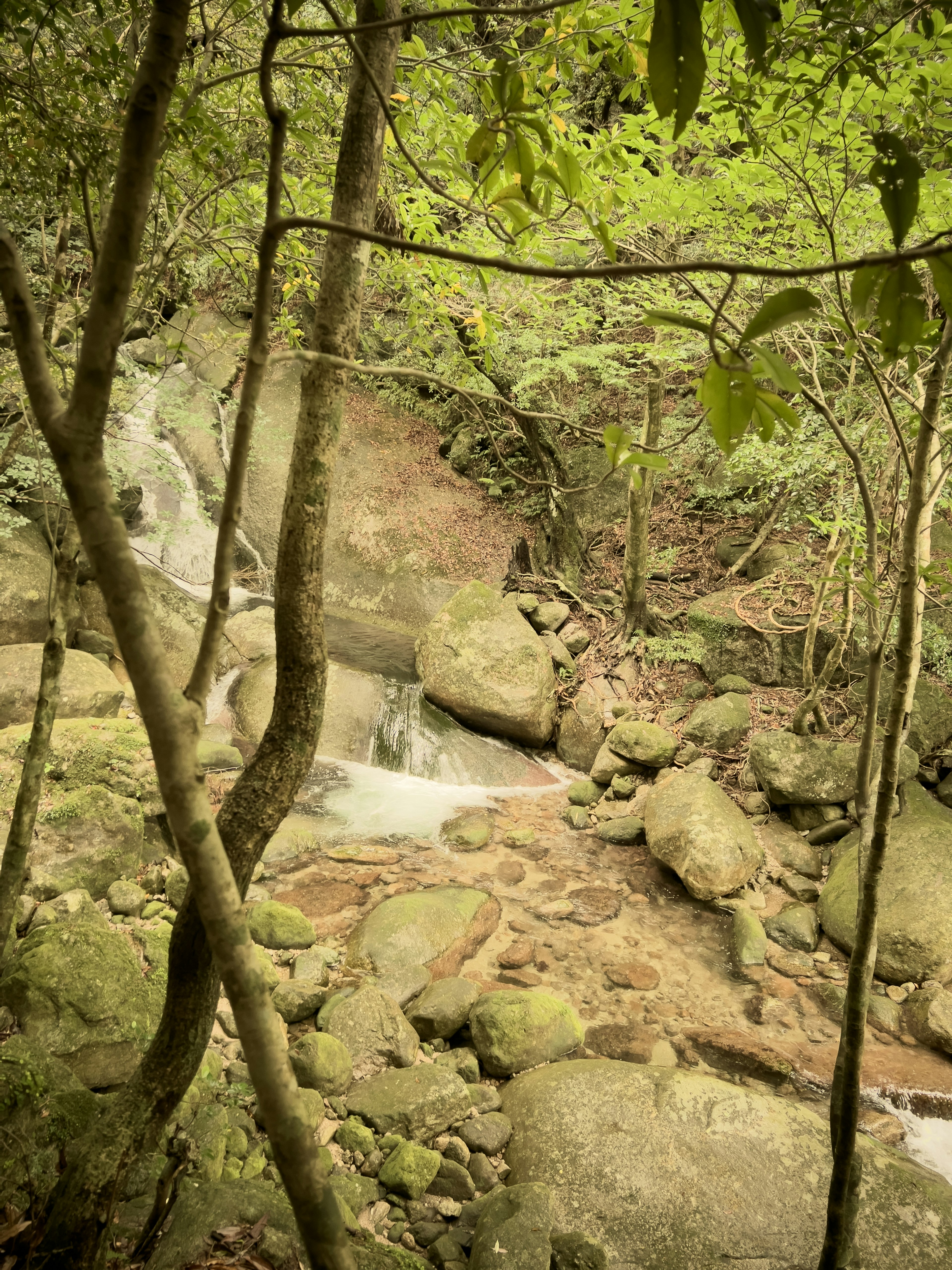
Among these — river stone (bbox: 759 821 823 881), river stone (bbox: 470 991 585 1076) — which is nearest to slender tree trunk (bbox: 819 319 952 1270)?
river stone (bbox: 470 991 585 1076)

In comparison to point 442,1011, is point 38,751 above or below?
above

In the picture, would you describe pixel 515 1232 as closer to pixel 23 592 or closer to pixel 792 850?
pixel 792 850

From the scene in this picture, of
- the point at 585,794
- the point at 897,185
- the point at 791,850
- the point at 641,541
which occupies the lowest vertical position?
the point at 585,794

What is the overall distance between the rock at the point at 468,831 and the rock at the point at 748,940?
7.86ft

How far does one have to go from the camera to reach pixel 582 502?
12.1 m

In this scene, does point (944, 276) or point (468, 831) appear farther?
point (468, 831)

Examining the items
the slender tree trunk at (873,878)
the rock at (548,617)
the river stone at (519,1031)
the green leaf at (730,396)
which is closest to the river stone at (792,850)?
the river stone at (519,1031)

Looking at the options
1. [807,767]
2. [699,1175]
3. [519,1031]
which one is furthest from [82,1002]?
[807,767]

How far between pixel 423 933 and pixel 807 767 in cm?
398

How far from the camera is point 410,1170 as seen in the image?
9.35 feet

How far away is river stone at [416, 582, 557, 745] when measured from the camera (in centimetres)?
841

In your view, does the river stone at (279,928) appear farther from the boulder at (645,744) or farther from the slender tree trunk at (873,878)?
the boulder at (645,744)

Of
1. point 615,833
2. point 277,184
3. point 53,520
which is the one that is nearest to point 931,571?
point 277,184

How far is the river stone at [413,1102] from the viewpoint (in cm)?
311
